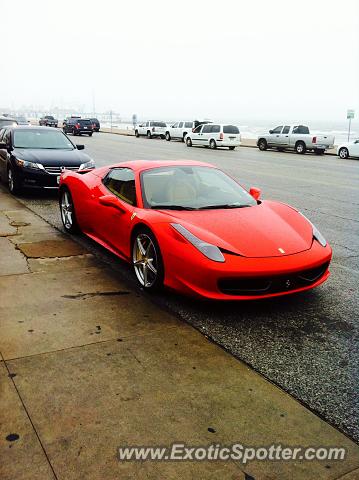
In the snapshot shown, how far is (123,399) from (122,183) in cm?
320

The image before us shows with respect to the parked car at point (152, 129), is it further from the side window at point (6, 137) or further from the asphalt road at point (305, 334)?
the asphalt road at point (305, 334)

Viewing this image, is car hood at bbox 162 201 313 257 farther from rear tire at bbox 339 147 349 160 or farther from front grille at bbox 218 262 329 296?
rear tire at bbox 339 147 349 160

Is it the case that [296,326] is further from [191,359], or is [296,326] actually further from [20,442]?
[20,442]

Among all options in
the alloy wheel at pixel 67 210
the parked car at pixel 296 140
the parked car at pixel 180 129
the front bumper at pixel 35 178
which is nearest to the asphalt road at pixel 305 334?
the alloy wheel at pixel 67 210

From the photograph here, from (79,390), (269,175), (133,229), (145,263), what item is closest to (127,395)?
(79,390)

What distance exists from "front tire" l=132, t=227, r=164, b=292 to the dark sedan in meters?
4.46


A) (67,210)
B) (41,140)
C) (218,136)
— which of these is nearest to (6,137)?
(41,140)

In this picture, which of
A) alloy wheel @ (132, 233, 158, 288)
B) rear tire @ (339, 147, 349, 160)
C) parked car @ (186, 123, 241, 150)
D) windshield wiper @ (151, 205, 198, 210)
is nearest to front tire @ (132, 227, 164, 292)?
alloy wheel @ (132, 233, 158, 288)

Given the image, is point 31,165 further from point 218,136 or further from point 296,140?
point 218,136

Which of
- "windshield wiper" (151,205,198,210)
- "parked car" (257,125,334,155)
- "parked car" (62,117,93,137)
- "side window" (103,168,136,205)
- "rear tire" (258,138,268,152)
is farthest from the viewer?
"parked car" (62,117,93,137)

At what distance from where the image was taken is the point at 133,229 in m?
4.95

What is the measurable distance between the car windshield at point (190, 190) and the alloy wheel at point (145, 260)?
413 mm

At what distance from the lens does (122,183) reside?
566 cm

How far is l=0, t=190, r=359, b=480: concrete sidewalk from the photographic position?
242 centimetres
